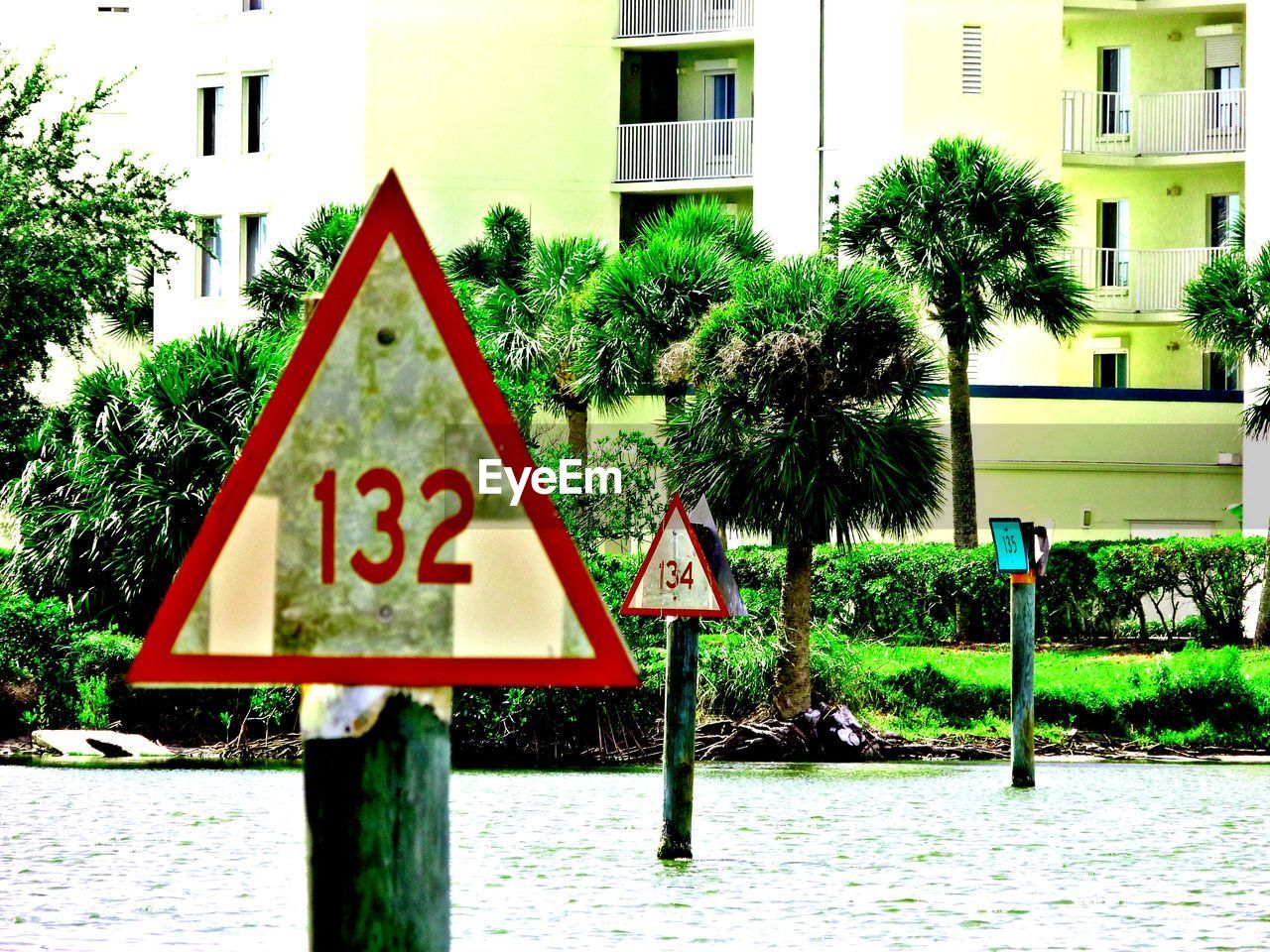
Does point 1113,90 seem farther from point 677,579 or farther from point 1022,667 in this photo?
point 677,579

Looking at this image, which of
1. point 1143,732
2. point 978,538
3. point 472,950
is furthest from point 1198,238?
point 472,950

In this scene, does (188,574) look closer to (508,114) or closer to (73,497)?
(73,497)

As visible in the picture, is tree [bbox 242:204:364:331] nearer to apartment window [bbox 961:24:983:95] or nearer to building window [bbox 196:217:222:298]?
building window [bbox 196:217:222:298]

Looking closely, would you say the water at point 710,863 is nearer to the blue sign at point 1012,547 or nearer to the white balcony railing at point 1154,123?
the blue sign at point 1012,547

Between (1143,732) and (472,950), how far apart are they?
1923 cm

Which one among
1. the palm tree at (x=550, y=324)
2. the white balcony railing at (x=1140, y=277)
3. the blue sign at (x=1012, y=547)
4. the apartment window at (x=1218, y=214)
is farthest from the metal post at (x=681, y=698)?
the apartment window at (x=1218, y=214)

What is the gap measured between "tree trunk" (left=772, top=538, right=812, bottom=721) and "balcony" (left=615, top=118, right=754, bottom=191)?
67.6 feet

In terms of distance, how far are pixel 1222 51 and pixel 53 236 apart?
24.3 m

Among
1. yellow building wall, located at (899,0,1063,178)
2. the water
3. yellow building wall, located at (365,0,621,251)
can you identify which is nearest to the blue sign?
the water

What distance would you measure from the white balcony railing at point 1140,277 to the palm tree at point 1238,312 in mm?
7871

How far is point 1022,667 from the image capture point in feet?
Result: 73.4

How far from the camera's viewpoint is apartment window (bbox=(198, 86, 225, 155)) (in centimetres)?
4669

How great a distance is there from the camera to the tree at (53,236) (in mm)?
30781

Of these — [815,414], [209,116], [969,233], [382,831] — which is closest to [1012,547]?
[815,414]
